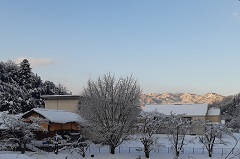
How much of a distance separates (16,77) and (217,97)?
4472 inches

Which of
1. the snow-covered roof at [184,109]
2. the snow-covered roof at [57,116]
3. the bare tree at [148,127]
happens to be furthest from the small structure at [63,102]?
the bare tree at [148,127]

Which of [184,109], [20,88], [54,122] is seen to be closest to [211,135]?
[54,122]

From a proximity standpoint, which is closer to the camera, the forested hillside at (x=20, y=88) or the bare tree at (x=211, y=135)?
the bare tree at (x=211, y=135)

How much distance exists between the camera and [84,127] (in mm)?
40969

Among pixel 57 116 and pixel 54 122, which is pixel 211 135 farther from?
pixel 57 116

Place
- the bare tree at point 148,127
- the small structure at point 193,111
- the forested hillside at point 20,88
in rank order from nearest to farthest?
the bare tree at point 148,127
the forested hillside at point 20,88
the small structure at point 193,111

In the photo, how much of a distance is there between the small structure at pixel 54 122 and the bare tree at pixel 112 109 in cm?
538

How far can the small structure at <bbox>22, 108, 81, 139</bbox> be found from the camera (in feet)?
143

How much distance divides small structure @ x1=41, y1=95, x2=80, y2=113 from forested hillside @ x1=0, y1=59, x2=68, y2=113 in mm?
3183

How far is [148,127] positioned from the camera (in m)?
36.8

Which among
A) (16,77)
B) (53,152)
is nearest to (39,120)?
(53,152)

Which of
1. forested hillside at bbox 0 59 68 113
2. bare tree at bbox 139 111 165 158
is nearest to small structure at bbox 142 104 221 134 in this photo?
forested hillside at bbox 0 59 68 113

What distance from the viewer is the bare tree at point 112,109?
37.0m

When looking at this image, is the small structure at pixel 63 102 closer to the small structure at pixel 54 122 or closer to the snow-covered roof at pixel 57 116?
the snow-covered roof at pixel 57 116
